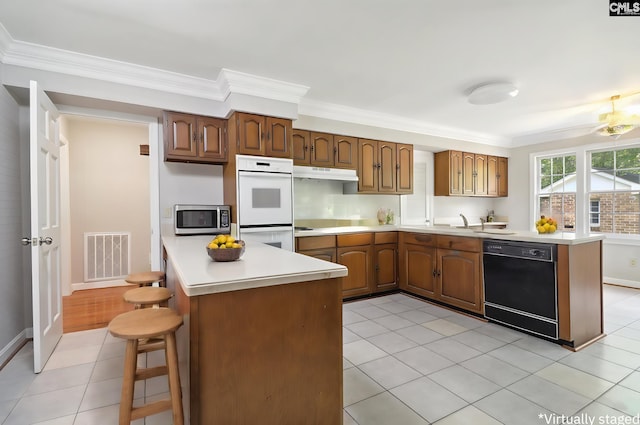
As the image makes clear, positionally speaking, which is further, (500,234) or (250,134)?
(250,134)

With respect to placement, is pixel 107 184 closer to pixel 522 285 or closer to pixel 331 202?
pixel 331 202

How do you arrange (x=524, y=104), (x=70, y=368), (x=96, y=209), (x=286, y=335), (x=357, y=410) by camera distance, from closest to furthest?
(x=286, y=335), (x=357, y=410), (x=70, y=368), (x=524, y=104), (x=96, y=209)

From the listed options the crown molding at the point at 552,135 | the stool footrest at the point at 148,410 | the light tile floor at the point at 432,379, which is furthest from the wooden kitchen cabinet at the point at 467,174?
the stool footrest at the point at 148,410

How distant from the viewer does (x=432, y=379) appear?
6.85 feet

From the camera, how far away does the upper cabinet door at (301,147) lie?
374 centimetres

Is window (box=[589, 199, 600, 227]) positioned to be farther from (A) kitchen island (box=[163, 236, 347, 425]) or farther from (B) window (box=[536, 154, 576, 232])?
(A) kitchen island (box=[163, 236, 347, 425])

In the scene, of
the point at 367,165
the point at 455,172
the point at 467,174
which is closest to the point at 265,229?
the point at 367,165

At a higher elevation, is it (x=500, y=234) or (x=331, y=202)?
(x=331, y=202)

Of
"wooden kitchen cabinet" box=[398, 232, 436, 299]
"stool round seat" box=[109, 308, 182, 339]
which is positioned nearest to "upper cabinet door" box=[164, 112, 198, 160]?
"stool round seat" box=[109, 308, 182, 339]

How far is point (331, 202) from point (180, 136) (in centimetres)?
212

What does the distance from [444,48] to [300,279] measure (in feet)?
7.49

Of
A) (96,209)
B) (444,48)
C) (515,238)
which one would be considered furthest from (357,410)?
(96,209)

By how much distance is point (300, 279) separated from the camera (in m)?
1.40

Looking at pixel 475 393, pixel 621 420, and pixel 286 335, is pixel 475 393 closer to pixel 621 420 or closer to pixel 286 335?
pixel 621 420
